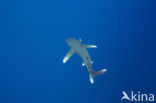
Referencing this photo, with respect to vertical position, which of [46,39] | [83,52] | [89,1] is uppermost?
[89,1]

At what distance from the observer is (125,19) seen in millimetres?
6453

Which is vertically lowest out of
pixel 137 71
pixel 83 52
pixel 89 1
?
pixel 83 52

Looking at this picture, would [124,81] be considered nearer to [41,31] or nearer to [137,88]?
[137,88]

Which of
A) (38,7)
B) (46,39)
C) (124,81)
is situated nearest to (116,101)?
(124,81)

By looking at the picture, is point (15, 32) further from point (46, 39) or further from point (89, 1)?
point (89, 1)

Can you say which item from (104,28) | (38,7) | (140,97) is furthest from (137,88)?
(38,7)

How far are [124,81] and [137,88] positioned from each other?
0.32 m

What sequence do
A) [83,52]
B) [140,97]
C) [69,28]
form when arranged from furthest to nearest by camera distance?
[69,28] → [140,97] → [83,52]

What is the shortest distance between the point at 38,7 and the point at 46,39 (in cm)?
78

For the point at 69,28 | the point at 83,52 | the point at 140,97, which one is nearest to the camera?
the point at 83,52

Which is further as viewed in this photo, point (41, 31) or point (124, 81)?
point (41, 31)

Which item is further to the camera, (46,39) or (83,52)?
(46,39)

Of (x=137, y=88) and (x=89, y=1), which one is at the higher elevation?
(x=89, y=1)

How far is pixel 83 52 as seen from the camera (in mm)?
4301
